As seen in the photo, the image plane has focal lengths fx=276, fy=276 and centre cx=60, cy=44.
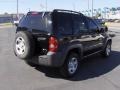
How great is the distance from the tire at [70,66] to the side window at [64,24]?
0.72 m

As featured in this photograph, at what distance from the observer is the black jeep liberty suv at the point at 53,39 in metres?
7.42

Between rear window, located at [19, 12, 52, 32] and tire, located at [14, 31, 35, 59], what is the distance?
0.40 meters

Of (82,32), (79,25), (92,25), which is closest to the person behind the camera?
(79,25)

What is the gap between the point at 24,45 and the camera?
24.8ft

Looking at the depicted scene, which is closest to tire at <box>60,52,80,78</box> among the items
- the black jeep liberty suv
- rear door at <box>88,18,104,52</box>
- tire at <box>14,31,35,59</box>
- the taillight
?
the black jeep liberty suv

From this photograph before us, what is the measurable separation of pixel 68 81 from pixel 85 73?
3.63 feet

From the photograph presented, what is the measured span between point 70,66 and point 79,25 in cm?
135

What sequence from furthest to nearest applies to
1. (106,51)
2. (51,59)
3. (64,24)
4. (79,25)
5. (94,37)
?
(106,51)
(94,37)
(79,25)
(64,24)
(51,59)

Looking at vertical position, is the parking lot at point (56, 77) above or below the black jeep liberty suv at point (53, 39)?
below

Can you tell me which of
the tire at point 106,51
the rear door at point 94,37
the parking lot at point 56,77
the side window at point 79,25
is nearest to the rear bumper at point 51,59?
the parking lot at point 56,77

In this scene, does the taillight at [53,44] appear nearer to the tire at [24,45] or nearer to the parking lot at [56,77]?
the tire at [24,45]

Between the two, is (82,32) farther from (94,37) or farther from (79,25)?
(94,37)

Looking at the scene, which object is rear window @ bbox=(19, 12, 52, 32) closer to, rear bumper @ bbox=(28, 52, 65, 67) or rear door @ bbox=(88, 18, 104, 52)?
rear bumper @ bbox=(28, 52, 65, 67)

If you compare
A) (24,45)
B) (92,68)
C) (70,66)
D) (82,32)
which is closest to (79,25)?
(82,32)
